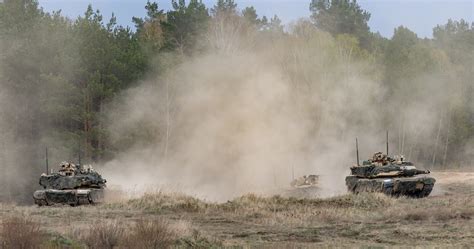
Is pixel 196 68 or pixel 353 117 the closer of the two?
pixel 196 68

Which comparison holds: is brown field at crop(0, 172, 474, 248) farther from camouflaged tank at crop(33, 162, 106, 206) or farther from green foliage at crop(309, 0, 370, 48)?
green foliage at crop(309, 0, 370, 48)

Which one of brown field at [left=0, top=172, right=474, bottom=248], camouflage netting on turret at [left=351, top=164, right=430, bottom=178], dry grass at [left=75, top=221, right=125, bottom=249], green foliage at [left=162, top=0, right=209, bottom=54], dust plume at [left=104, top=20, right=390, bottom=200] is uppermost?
green foliage at [left=162, top=0, right=209, bottom=54]

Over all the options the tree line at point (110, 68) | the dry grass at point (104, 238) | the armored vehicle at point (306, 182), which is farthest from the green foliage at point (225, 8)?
the dry grass at point (104, 238)

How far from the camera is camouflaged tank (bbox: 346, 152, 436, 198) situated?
A: 1148 inches

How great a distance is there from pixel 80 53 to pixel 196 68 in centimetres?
1017

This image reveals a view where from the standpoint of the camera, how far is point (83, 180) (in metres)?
30.2

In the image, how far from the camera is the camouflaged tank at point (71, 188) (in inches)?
1157

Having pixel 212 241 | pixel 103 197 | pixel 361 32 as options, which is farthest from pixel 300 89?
pixel 212 241

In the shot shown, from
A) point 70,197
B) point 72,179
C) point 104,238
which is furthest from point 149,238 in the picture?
point 72,179

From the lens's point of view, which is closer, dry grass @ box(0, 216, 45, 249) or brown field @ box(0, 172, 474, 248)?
dry grass @ box(0, 216, 45, 249)

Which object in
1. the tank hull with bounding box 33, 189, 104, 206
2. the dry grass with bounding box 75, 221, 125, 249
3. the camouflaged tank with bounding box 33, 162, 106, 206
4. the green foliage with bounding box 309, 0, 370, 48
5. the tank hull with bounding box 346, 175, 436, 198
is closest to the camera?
the dry grass with bounding box 75, 221, 125, 249

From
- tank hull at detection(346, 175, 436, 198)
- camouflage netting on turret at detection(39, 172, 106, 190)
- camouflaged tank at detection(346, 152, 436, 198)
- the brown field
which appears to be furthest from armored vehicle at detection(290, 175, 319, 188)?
camouflage netting on turret at detection(39, 172, 106, 190)

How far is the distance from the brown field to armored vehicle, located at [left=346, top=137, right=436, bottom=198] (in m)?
3.26

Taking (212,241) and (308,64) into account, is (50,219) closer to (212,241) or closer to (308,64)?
(212,241)
